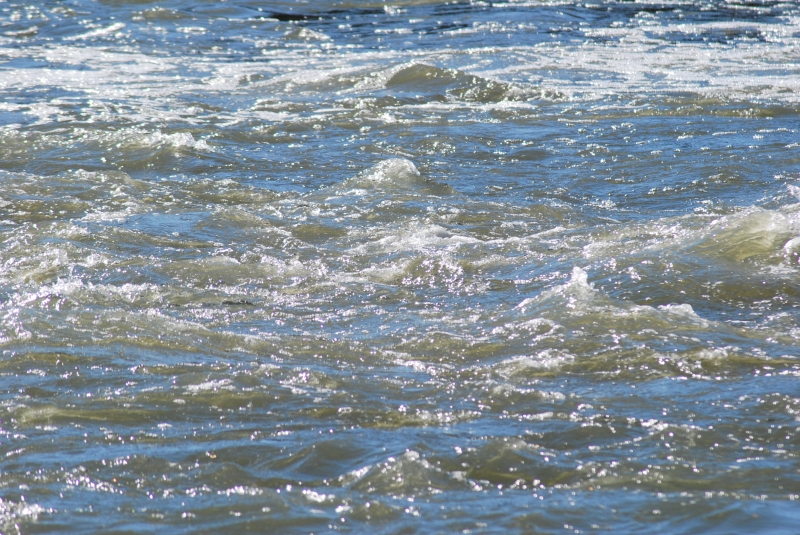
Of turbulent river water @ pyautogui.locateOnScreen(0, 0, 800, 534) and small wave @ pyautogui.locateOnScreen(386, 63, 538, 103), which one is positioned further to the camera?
small wave @ pyautogui.locateOnScreen(386, 63, 538, 103)

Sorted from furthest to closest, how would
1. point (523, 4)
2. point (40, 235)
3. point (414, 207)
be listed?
point (523, 4) < point (414, 207) < point (40, 235)

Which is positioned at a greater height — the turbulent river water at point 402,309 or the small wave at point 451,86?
the small wave at point 451,86

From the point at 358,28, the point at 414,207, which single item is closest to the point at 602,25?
the point at 358,28

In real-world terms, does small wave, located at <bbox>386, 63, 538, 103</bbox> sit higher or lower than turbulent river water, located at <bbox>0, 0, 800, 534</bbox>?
higher

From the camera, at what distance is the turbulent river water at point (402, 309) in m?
2.76

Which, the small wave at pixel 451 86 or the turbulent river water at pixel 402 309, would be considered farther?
the small wave at pixel 451 86

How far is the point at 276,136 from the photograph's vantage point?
9.53 m

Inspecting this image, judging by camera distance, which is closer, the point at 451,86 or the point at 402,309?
the point at 402,309

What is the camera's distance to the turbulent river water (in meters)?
2.76

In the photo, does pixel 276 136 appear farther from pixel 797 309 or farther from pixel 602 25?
pixel 602 25

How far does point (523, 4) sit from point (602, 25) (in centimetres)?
294

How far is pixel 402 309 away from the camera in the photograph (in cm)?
467

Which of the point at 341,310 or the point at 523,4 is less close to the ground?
the point at 523,4

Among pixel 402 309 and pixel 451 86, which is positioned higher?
pixel 451 86
